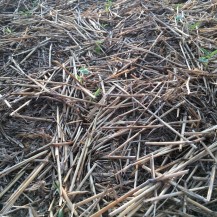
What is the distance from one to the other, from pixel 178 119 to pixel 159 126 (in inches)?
5.3

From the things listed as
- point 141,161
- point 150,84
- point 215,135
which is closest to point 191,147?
point 215,135

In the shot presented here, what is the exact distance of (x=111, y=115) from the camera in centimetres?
167

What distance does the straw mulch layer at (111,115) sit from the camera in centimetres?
134

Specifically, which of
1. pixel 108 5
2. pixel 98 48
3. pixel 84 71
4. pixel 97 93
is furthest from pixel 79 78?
pixel 108 5

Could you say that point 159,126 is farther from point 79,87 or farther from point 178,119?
point 79,87

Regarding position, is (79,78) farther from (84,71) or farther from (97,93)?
(97,93)

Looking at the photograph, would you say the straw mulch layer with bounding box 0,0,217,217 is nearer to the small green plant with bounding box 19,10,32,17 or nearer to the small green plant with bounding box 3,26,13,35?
the small green plant with bounding box 3,26,13,35

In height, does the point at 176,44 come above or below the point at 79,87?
above

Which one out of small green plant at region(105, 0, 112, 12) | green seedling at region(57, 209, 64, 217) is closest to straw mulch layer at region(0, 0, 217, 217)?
green seedling at region(57, 209, 64, 217)

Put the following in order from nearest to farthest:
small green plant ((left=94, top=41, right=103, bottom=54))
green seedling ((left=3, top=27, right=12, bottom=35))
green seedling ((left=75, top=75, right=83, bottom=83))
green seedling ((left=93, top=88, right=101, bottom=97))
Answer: green seedling ((left=93, top=88, right=101, bottom=97)), green seedling ((left=75, top=75, right=83, bottom=83)), small green plant ((left=94, top=41, right=103, bottom=54)), green seedling ((left=3, top=27, right=12, bottom=35))

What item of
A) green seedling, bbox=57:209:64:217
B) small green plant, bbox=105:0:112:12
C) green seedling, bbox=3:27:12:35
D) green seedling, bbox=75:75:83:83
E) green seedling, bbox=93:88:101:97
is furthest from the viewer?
small green plant, bbox=105:0:112:12

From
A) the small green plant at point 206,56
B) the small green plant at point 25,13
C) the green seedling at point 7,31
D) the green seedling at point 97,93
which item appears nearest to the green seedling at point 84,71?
the green seedling at point 97,93

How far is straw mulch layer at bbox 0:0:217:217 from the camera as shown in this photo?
134cm

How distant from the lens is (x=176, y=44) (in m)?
2.12
